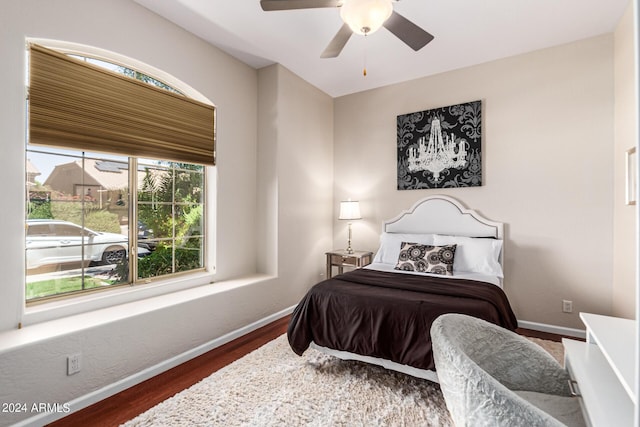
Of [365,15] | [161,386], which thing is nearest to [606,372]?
[365,15]

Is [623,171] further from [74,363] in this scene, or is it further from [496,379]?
[74,363]

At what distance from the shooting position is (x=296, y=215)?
3832 millimetres

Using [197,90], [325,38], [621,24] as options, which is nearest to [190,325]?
[197,90]

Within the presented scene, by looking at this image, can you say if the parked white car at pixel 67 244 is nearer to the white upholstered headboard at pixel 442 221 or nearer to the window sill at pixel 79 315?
the window sill at pixel 79 315

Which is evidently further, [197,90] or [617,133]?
[197,90]

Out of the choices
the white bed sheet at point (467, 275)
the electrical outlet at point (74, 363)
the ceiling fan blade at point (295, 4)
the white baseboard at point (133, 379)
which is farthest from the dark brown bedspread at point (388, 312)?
the ceiling fan blade at point (295, 4)

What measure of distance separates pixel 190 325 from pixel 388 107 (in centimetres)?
350

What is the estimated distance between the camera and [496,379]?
129cm

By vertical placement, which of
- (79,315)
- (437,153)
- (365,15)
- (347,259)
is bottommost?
(79,315)

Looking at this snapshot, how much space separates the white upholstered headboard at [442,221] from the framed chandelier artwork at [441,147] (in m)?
0.23

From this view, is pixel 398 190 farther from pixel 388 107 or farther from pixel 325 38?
pixel 325 38

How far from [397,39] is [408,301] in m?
2.48

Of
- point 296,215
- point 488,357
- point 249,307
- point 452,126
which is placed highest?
point 452,126

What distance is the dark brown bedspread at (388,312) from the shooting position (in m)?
1.99
